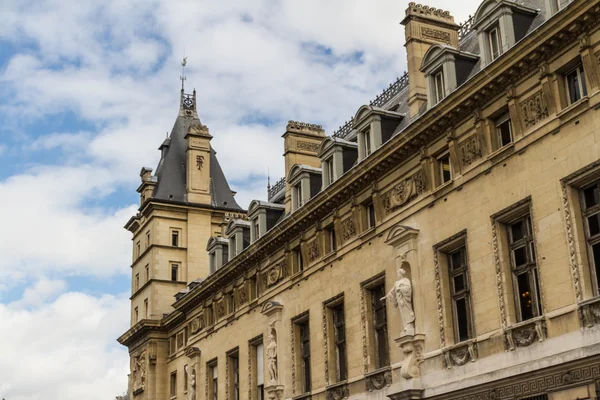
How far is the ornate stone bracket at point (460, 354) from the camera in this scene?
25328 millimetres

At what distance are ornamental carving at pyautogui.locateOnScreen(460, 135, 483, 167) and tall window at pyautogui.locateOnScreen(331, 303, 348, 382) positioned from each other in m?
8.53

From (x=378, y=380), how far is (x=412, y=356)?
2.48 metres

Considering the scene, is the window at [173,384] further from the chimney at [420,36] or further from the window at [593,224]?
the window at [593,224]

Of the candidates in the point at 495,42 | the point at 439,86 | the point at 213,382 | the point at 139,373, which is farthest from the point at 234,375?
the point at 495,42

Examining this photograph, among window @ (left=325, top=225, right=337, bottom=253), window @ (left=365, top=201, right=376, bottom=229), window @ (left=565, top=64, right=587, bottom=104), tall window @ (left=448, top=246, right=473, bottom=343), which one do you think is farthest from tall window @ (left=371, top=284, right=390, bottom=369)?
window @ (left=565, top=64, right=587, bottom=104)

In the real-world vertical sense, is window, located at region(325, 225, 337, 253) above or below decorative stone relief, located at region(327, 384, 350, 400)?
above

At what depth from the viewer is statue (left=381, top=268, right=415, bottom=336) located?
28.1 meters

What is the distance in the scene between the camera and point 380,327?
3077 cm

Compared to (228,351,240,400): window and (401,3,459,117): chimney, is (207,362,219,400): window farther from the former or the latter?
(401,3,459,117): chimney

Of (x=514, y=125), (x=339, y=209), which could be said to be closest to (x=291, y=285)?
(x=339, y=209)

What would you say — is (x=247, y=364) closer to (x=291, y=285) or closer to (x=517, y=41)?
(x=291, y=285)

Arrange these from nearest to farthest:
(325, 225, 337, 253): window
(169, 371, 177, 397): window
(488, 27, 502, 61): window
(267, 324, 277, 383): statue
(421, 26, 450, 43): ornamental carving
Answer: (488, 27, 502, 61): window, (421, 26, 450, 43): ornamental carving, (325, 225, 337, 253): window, (267, 324, 277, 383): statue, (169, 371, 177, 397): window

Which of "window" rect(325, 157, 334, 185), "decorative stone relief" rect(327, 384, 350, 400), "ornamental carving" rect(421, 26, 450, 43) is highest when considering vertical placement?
"ornamental carving" rect(421, 26, 450, 43)

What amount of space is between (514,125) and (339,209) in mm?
10028
